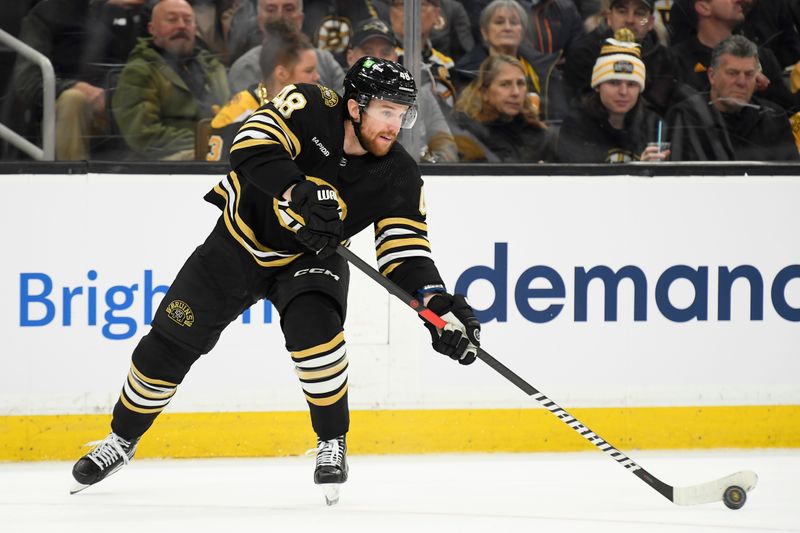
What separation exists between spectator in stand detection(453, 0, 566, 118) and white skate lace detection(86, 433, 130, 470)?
5.60ft

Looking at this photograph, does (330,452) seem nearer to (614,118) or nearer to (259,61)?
(259,61)

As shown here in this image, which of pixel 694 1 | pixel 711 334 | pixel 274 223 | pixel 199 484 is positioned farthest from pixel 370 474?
pixel 694 1

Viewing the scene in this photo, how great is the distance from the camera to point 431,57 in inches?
156

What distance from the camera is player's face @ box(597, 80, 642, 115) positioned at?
408cm

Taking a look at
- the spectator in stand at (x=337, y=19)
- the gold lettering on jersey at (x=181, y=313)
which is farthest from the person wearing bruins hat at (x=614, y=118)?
the gold lettering on jersey at (x=181, y=313)

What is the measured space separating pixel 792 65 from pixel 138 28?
7.52 ft

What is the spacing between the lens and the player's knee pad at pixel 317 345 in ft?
9.36

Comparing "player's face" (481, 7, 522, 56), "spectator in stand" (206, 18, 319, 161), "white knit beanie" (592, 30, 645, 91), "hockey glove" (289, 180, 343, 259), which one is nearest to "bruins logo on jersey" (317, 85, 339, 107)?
"hockey glove" (289, 180, 343, 259)

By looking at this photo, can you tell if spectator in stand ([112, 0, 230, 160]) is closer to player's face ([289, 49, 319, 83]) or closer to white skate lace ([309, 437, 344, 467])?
player's face ([289, 49, 319, 83])

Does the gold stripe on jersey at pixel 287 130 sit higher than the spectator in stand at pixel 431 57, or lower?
lower

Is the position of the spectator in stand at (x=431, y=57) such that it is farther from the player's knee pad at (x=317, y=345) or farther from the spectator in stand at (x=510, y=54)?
the player's knee pad at (x=317, y=345)

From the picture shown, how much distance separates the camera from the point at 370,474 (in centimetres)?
350

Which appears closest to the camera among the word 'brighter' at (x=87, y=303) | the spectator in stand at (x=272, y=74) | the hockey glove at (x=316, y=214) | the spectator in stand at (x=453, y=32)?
the hockey glove at (x=316, y=214)

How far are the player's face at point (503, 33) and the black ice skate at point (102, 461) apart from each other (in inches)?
74.6
